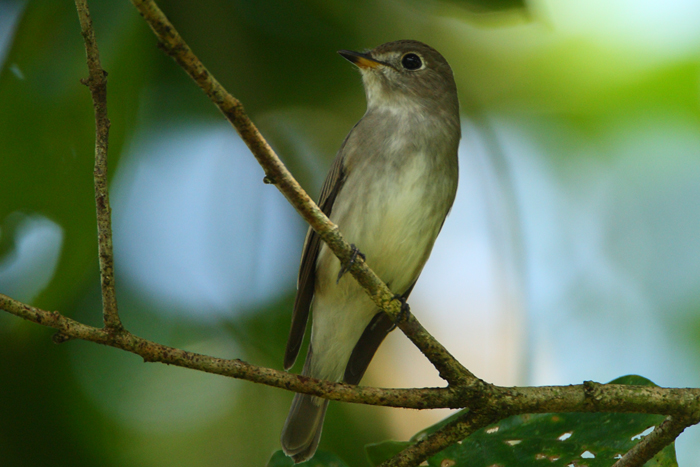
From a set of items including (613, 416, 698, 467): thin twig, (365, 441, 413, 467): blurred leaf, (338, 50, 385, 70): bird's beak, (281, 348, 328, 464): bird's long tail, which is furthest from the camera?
(338, 50, 385, 70): bird's beak

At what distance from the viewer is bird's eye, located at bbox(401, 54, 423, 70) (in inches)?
160

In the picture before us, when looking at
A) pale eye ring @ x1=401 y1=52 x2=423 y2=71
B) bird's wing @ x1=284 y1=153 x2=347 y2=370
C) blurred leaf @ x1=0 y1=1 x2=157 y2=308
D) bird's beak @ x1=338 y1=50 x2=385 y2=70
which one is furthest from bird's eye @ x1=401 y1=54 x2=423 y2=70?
blurred leaf @ x1=0 y1=1 x2=157 y2=308

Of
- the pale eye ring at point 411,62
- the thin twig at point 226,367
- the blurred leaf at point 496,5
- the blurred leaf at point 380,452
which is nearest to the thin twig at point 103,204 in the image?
the thin twig at point 226,367

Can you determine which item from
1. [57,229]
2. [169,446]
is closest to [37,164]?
[57,229]

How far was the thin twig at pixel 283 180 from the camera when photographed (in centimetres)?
165

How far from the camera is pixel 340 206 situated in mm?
3545

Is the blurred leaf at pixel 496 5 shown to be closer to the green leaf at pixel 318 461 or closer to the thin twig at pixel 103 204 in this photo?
the thin twig at pixel 103 204

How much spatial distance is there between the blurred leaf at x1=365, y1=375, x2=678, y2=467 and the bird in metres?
0.97

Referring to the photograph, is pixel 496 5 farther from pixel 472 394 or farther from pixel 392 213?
pixel 472 394

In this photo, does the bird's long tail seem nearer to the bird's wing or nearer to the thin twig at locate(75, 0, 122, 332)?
the bird's wing

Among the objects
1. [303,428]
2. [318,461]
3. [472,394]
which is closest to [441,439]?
[472,394]

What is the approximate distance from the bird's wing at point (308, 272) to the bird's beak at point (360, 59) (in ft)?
1.64

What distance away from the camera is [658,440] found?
214cm

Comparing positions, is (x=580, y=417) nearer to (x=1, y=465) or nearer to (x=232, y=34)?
(x=1, y=465)
